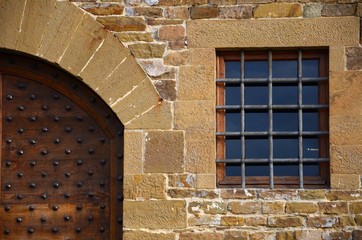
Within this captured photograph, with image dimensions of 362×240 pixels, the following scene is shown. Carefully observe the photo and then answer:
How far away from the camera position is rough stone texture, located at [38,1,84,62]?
25.6ft

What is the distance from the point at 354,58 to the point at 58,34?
94.4 inches

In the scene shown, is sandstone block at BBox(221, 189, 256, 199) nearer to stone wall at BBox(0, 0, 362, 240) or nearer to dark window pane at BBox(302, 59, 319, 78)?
stone wall at BBox(0, 0, 362, 240)

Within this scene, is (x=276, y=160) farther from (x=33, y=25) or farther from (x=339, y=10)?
(x=33, y=25)

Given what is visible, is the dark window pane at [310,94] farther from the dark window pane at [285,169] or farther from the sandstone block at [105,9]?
the sandstone block at [105,9]

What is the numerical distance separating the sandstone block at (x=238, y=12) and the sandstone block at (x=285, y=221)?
5.37ft

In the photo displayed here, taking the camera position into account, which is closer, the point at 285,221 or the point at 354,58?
the point at 285,221

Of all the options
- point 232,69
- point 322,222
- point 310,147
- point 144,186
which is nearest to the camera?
point 322,222

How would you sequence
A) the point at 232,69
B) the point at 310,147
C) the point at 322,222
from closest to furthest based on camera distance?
the point at 322,222 → the point at 310,147 → the point at 232,69

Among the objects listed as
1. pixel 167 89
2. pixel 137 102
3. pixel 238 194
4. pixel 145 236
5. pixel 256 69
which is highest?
pixel 256 69

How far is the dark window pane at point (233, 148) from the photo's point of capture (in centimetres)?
775

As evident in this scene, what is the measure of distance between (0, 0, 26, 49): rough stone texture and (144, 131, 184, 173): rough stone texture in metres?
1.38

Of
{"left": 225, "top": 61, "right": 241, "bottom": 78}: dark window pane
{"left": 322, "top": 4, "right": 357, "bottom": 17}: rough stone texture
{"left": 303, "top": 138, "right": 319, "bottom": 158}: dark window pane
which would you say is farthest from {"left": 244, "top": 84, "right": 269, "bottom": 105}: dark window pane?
{"left": 322, "top": 4, "right": 357, "bottom": 17}: rough stone texture

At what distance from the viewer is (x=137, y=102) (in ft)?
25.3

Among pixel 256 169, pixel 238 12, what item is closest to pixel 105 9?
pixel 238 12
